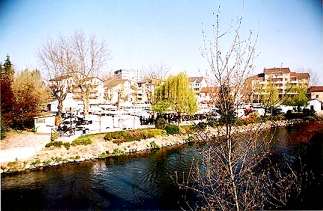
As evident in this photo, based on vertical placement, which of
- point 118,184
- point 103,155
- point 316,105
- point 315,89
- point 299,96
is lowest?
point 118,184

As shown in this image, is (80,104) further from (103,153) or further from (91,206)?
(91,206)

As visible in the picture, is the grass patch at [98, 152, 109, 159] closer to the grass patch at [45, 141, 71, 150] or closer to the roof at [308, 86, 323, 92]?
the grass patch at [45, 141, 71, 150]

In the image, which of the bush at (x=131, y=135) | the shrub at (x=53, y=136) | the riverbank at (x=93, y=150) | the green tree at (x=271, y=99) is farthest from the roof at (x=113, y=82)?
the green tree at (x=271, y=99)

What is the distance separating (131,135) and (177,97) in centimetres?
237

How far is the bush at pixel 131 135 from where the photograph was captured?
23.9ft

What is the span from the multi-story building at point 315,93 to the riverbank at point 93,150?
189cm

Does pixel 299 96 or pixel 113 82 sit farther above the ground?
pixel 113 82

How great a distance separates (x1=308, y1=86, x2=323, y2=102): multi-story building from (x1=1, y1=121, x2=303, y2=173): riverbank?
1889mm

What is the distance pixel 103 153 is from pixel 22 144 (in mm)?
1500

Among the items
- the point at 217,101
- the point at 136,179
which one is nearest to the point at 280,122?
the point at 136,179

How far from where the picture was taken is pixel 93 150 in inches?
266

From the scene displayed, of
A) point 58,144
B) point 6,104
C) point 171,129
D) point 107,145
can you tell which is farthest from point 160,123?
point 6,104

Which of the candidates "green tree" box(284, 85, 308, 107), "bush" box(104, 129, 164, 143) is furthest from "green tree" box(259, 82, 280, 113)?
"green tree" box(284, 85, 308, 107)

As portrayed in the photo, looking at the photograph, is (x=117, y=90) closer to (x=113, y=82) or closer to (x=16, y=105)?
(x=113, y=82)
